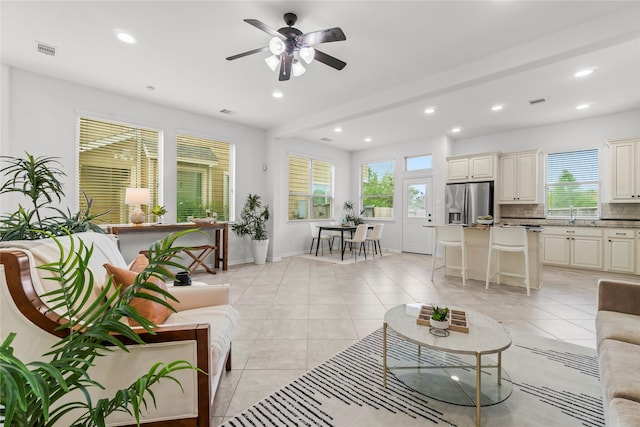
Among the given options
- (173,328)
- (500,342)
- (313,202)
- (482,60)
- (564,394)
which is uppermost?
(482,60)

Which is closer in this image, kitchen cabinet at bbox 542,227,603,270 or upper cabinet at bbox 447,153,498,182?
kitchen cabinet at bbox 542,227,603,270

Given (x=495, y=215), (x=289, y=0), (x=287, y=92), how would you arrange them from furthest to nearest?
(x=495, y=215) → (x=287, y=92) → (x=289, y=0)

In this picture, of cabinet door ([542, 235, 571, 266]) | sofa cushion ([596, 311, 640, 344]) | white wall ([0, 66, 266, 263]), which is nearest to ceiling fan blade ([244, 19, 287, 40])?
sofa cushion ([596, 311, 640, 344])

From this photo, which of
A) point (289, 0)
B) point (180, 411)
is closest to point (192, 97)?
point (289, 0)

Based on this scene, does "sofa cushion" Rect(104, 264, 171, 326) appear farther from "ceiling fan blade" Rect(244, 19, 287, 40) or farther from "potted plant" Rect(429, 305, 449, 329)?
"ceiling fan blade" Rect(244, 19, 287, 40)

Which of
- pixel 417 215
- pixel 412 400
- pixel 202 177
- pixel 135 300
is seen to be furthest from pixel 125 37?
pixel 417 215

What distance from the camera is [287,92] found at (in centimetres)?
427

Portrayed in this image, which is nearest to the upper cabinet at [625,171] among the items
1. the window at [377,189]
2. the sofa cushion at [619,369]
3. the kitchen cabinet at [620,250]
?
the kitchen cabinet at [620,250]

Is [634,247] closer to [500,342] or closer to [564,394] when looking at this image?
[564,394]

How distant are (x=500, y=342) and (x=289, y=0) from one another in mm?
2905

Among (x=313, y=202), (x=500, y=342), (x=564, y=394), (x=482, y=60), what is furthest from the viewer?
(x=313, y=202)

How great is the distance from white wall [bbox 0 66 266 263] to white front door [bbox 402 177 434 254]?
492cm

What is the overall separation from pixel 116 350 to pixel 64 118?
4330mm

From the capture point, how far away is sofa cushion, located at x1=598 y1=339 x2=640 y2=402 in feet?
3.64
